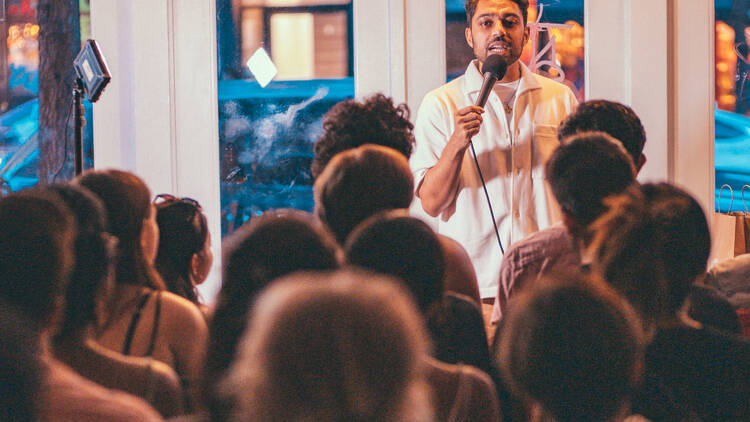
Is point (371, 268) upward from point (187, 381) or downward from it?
upward

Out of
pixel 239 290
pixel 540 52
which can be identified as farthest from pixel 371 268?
pixel 540 52

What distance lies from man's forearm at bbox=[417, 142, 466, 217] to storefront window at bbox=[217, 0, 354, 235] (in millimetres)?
1232

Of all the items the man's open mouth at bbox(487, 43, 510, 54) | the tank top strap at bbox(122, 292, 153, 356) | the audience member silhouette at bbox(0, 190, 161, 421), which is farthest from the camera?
the man's open mouth at bbox(487, 43, 510, 54)

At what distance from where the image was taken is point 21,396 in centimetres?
94

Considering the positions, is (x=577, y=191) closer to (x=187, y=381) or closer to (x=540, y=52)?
(x=187, y=381)

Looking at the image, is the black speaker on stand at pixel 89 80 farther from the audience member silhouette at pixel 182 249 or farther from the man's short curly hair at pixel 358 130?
the man's short curly hair at pixel 358 130

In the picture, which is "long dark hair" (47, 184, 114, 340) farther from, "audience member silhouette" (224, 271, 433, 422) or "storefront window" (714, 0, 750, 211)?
"storefront window" (714, 0, 750, 211)

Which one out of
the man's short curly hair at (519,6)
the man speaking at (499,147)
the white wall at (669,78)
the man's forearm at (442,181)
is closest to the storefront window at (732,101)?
the white wall at (669,78)

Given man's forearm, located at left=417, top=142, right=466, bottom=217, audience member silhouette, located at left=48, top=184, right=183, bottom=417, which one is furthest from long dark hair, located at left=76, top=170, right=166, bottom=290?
man's forearm, located at left=417, top=142, right=466, bottom=217

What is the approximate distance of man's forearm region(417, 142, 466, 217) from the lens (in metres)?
2.32

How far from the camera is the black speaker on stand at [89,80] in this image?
2.63 meters

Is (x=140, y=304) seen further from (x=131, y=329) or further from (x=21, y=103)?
(x=21, y=103)

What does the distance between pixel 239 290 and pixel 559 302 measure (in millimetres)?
429

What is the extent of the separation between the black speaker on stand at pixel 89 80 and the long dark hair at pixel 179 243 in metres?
0.99
